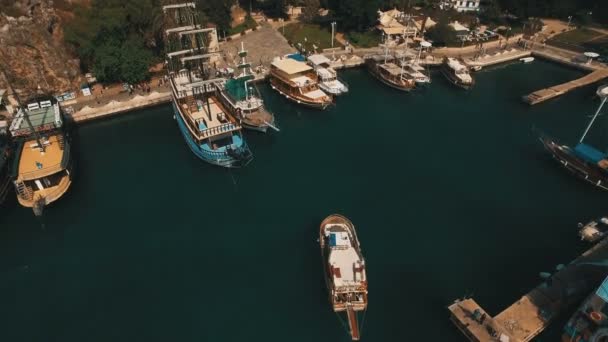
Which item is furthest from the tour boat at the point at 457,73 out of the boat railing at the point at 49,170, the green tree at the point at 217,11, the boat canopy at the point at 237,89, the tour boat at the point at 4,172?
the tour boat at the point at 4,172

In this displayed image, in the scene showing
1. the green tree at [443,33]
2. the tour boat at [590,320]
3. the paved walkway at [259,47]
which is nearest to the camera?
the tour boat at [590,320]

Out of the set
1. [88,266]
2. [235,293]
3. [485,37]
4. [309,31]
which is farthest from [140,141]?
[485,37]

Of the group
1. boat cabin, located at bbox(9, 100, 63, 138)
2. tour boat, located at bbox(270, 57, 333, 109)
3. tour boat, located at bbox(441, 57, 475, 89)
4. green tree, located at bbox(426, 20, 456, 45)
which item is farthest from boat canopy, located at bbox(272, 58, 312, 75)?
boat cabin, located at bbox(9, 100, 63, 138)

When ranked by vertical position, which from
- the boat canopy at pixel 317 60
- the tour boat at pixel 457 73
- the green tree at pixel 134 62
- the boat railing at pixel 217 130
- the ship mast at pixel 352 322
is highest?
the green tree at pixel 134 62

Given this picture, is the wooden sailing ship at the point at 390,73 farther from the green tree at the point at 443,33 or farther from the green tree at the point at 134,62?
the green tree at the point at 134,62

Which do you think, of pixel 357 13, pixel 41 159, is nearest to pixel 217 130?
pixel 41 159

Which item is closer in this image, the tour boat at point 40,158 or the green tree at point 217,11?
the tour boat at point 40,158

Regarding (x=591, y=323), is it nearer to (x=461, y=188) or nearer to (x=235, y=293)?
(x=461, y=188)
